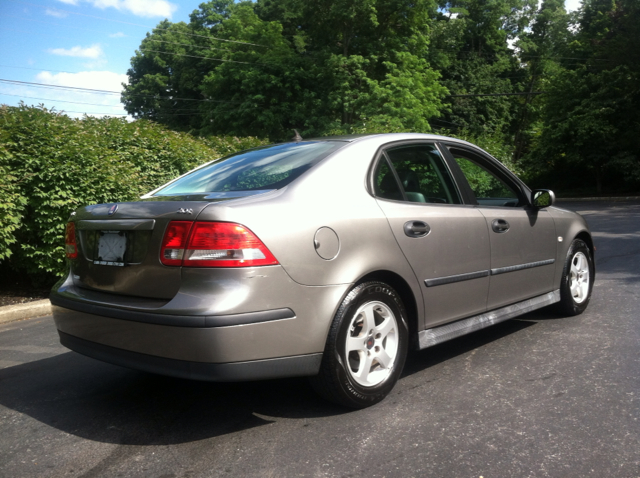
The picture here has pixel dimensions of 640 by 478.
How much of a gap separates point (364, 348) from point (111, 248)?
1490 mm

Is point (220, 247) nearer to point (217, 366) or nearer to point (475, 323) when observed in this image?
point (217, 366)

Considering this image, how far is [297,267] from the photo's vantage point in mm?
3000

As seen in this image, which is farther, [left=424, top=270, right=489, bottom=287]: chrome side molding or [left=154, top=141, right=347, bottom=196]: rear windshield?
[left=424, top=270, right=489, bottom=287]: chrome side molding

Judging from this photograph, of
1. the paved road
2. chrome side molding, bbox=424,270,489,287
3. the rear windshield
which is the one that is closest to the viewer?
the paved road

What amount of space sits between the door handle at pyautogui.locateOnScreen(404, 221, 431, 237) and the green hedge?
4612 mm

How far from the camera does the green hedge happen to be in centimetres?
661

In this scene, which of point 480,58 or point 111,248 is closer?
point 111,248

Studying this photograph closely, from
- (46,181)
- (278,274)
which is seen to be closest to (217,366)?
(278,274)

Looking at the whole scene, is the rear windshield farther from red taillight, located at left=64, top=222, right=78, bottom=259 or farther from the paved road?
the paved road

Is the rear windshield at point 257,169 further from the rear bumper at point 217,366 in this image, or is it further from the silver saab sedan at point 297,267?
the rear bumper at point 217,366

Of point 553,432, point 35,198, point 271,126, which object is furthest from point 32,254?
point 271,126

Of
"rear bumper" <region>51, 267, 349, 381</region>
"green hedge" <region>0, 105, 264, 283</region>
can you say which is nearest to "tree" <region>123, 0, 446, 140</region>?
"green hedge" <region>0, 105, 264, 283</region>

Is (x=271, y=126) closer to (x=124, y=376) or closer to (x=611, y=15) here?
(x=611, y=15)

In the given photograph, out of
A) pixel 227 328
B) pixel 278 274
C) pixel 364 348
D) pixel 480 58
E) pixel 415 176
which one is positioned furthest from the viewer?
pixel 480 58
